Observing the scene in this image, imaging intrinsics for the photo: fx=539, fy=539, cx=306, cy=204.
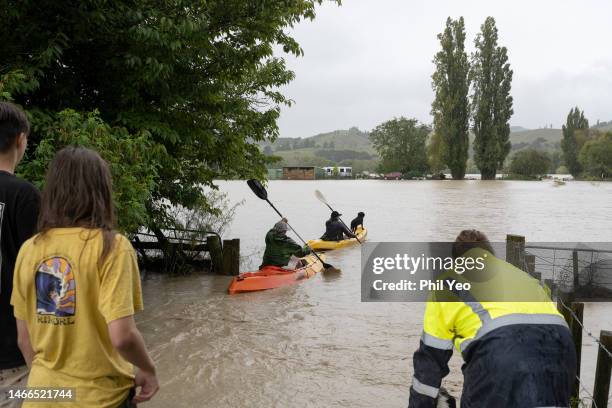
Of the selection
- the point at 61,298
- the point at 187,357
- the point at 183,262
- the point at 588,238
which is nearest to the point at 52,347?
the point at 61,298

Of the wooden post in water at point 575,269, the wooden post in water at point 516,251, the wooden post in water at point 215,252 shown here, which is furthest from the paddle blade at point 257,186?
the wooden post in water at point 575,269

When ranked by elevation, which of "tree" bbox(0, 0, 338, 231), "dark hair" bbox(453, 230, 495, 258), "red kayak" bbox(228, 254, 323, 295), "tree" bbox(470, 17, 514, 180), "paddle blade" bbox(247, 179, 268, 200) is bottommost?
"red kayak" bbox(228, 254, 323, 295)

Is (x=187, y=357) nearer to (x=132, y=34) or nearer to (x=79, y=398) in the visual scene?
(x=132, y=34)

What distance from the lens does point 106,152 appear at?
6219mm

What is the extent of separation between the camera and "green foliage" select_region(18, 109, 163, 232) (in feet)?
19.5

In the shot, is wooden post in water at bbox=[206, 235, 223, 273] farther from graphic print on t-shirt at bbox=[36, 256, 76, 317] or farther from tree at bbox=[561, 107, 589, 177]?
tree at bbox=[561, 107, 589, 177]

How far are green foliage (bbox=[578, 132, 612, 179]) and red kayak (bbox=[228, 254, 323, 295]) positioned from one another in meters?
82.7

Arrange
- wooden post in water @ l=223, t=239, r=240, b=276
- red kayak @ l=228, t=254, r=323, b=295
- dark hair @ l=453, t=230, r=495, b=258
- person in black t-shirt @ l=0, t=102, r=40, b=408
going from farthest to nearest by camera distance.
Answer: wooden post in water @ l=223, t=239, r=240, b=276, red kayak @ l=228, t=254, r=323, b=295, dark hair @ l=453, t=230, r=495, b=258, person in black t-shirt @ l=0, t=102, r=40, b=408

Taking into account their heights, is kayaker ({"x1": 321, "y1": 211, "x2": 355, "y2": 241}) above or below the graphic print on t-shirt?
below

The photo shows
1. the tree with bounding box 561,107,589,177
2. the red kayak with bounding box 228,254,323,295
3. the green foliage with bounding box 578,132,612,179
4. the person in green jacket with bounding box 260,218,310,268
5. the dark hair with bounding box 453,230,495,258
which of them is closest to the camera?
the dark hair with bounding box 453,230,495,258

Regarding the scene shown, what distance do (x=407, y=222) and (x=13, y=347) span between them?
89.4ft

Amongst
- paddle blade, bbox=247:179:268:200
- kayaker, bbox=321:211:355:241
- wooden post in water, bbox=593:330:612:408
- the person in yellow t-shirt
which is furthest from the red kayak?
the person in yellow t-shirt

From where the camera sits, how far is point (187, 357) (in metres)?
7.56

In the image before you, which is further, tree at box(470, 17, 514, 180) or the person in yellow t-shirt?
tree at box(470, 17, 514, 180)
